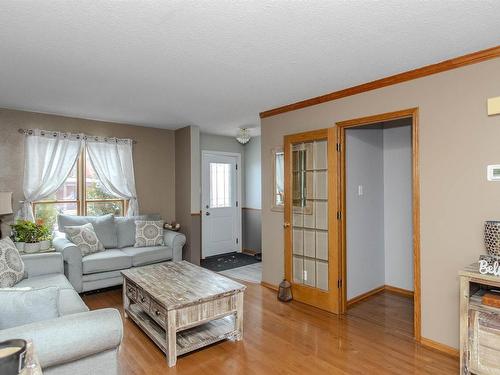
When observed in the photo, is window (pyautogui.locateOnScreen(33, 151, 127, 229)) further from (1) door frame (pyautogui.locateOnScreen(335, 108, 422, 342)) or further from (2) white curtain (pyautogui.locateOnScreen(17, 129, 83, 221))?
(1) door frame (pyautogui.locateOnScreen(335, 108, 422, 342))

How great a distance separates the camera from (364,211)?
3.84m

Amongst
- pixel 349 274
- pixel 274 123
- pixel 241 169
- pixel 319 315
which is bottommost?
pixel 319 315

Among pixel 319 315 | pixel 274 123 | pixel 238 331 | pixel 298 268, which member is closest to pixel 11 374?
pixel 238 331

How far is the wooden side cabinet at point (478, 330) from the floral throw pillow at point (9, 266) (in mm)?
3598

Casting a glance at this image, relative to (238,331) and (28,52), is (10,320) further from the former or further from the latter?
(28,52)

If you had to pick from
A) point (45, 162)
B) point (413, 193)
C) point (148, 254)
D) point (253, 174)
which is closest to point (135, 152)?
point (45, 162)

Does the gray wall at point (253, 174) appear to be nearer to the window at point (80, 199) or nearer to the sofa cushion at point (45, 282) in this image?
the window at point (80, 199)

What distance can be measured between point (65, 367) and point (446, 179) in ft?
9.80

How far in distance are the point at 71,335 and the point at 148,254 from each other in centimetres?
274

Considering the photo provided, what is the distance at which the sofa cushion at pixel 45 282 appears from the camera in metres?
2.86

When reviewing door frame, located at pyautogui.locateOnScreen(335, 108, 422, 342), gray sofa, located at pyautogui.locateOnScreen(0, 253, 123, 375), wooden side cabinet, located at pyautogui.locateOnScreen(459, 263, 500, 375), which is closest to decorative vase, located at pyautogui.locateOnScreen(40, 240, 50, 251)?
gray sofa, located at pyautogui.locateOnScreen(0, 253, 123, 375)

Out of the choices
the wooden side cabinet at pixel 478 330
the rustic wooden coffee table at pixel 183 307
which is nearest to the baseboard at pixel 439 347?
the wooden side cabinet at pixel 478 330

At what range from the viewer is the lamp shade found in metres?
3.74

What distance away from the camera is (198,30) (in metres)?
2.06
